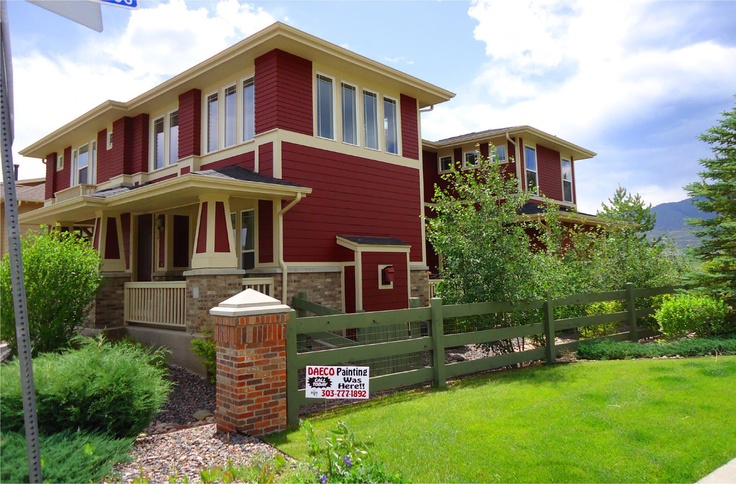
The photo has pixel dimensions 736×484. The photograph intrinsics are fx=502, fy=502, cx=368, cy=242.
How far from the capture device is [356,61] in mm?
12883

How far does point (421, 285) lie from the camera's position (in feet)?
48.7

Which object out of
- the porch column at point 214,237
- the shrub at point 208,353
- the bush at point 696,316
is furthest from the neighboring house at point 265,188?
the bush at point 696,316

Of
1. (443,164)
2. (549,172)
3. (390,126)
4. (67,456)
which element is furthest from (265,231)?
(549,172)

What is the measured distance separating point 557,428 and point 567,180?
66.7 feet

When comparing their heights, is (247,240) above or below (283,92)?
below

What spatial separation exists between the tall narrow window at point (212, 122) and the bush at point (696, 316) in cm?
1178

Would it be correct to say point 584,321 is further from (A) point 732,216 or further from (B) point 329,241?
(B) point 329,241

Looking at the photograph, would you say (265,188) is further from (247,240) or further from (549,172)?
(549,172)

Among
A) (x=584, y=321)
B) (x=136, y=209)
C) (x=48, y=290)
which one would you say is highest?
(x=136, y=209)

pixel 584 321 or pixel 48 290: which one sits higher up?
pixel 48 290

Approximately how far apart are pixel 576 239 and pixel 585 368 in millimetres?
5890

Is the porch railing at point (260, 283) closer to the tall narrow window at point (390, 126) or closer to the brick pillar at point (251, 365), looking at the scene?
the brick pillar at point (251, 365)

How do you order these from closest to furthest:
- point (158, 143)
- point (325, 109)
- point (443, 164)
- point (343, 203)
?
point (325, 109) → point (343, 203) → point (158, 143) → point (443, 164)

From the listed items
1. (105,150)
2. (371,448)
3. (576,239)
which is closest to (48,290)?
(371,448)
